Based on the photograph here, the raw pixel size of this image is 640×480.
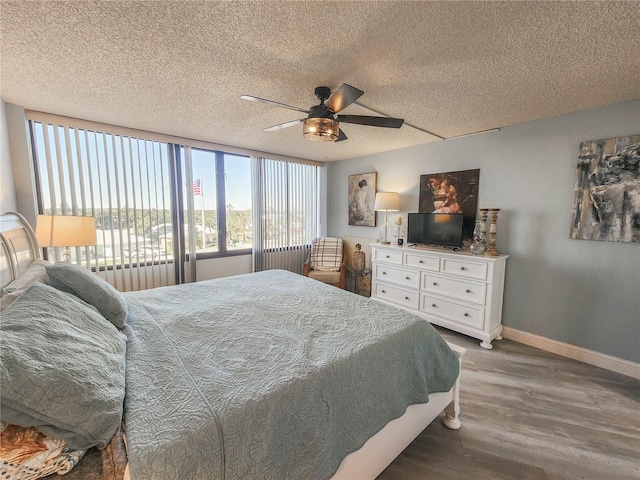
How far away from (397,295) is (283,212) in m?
2.30

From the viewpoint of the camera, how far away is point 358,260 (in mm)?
4371

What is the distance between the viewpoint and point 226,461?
836 millimetres

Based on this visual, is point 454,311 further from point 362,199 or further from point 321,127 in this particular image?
point 321,127

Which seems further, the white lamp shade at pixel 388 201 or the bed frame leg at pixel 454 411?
the white lamp shade at pixel 388 201

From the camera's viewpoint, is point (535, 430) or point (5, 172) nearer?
point (535, 430)

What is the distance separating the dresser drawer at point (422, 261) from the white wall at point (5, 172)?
399 centimetres

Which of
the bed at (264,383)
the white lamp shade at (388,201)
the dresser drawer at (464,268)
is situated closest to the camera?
the bed at (264,383)

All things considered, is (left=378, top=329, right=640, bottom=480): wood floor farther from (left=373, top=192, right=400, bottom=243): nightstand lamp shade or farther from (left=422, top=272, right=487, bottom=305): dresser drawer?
(left=373, top=192, right=400, bottom=243): nightstand lamp shade

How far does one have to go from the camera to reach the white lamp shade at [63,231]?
2010mm

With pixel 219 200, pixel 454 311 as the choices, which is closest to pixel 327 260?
pixel 219 200

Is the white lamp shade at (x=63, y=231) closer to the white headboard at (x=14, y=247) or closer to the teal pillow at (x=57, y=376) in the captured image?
the white headboard at (x=14, y=247)

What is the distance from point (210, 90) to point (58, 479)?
7.52 feet

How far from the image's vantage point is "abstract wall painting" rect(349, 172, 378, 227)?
4.27 m

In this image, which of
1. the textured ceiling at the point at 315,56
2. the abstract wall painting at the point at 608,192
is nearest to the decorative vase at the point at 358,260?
the textured ceiling at the point at 315,56
